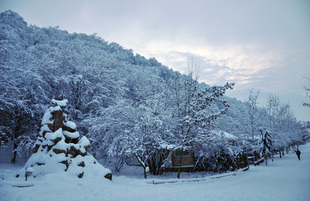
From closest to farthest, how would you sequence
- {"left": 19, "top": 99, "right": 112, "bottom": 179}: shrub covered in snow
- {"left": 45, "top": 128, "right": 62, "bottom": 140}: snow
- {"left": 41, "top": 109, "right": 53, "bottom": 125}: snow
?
{"left": 19, "top": 99, "right": 112, "bottom": 179}: shrub covered in snow → {"left": 45, "top": 128, "right": 62, "bottom": 140}: snow → {"left": 41, "top": 109, "right": 53, "bottom": 125}: snow

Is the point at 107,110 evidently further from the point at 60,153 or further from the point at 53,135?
the point at 60,153

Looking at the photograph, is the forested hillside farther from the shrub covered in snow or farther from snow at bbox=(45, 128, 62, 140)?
snow at bbox=(45, 128, 62, 140)

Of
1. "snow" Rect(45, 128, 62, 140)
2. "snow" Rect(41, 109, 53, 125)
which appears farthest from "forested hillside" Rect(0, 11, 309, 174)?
"snow" Rect(41, 109, 53, 125)

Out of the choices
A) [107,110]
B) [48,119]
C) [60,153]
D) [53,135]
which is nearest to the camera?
[60,153]

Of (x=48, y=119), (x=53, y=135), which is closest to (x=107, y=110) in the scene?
(x=48, y=119)

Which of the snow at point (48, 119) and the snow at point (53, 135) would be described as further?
the snow at point (48, 119)

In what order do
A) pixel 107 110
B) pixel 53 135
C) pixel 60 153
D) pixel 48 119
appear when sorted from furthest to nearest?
1. pixel 107 110
2. pixel 48 119
3. pixel 53 135
4. pixel 60 153

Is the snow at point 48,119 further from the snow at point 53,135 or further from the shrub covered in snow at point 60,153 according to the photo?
the snow at point 53,135

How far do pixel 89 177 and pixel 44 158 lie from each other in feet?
8.11

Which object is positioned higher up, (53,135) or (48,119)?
(48,119)

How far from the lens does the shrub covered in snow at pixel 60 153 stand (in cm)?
927

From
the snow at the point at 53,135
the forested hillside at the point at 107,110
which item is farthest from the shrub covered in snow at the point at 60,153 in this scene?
the forested hillside at the point at 107,110

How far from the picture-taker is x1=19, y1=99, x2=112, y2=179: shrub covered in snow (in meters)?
9.27

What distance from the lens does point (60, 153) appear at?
32.5 feet
